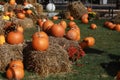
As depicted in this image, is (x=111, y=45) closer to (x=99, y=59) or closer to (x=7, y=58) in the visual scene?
(x=99, y=59)

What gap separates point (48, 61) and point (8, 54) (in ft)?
3.61

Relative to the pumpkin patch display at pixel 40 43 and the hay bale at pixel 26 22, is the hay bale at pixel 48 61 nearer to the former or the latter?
the pumpkin patch display at pixel 40 43

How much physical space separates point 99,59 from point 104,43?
2839 mm

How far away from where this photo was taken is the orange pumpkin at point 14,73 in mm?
8453

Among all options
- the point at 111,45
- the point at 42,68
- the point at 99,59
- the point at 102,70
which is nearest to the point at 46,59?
the point at 42,68

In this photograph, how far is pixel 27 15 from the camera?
18.4 meters

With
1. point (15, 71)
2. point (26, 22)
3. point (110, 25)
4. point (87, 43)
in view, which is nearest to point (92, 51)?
point (87, 43)

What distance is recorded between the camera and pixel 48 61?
8797 mm

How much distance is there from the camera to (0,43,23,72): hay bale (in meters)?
9.12

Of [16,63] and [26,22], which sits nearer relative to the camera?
[16,63]

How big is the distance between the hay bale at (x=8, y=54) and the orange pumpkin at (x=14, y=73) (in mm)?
545

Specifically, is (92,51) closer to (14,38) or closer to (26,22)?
(14,38)

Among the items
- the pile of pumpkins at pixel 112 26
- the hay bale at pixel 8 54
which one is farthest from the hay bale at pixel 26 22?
the hay bale at pixel 8 54

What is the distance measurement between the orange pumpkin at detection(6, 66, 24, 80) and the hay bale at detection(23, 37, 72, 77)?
1.45ft
